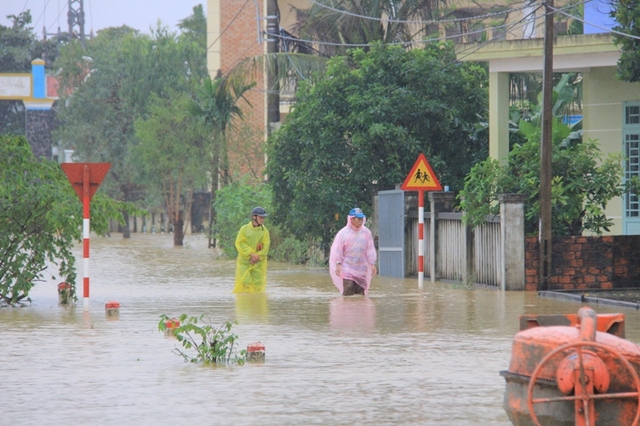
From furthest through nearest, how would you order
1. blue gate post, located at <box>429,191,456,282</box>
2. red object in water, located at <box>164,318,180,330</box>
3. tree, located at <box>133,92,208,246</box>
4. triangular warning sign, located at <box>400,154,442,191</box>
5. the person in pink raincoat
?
tree, located at <box>133,92,208,246</box> < blue gate post, located at <box>429,191,456,282</box> < triangular warning sign, located at <box>400,154,442,191</box> < the person in pink raincoat < red object in water, located at <box>164,318,180,330</box>

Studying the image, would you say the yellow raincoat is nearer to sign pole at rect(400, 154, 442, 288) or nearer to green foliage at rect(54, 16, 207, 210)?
sign pole at rect(400, 154, 442, 288)

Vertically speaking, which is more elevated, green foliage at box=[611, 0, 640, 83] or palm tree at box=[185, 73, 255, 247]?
palm tree at box=[185, 73, 255, 247]

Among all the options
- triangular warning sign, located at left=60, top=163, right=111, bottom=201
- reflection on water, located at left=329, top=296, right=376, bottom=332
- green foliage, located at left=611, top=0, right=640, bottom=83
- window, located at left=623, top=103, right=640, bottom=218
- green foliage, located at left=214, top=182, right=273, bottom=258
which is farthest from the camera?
green foliage, located at left=214, top=182, right=273, bottom=258

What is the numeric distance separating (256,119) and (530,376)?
4824 cm

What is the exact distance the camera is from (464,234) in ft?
79.2

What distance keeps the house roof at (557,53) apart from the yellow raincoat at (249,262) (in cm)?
628

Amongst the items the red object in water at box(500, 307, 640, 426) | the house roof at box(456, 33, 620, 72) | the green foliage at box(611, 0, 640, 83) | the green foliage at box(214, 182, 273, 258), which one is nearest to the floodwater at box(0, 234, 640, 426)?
the red object in water at box(500, 307, 640, 426)

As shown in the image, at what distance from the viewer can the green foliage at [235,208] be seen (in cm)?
3631

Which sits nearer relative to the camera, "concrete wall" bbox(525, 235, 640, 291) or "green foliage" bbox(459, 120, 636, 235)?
"concrete wall" bbox(525, 235, 640, 291)

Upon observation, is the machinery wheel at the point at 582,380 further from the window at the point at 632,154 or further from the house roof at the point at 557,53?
the window at the point at 632,154

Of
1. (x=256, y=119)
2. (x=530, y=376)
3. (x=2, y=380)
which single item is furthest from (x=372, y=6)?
(x=530, y=376)

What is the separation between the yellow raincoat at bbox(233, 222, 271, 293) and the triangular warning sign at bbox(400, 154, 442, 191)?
3.14m

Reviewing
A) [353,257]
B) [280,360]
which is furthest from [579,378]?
[353,257]

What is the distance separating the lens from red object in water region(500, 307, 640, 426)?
730 centimetres
